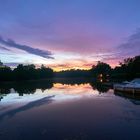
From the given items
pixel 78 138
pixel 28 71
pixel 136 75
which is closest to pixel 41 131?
pixel 78 138

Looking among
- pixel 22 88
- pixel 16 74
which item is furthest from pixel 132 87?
pixel 16 74

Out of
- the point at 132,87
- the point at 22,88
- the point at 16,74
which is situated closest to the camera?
the point at 132,87

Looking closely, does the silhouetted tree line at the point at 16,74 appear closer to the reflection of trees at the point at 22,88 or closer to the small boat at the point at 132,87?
the reflection of trees at the point at 22,88

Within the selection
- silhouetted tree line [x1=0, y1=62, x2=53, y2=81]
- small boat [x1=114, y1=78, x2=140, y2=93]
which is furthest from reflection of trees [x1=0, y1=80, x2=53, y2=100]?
silhouetted tree line [x1=0, y1=62, x2=53, y2=81]

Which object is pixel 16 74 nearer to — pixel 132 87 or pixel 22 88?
pixel 22 88

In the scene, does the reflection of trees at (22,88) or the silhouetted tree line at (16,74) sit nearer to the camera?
the reflection of trees at (22,88)

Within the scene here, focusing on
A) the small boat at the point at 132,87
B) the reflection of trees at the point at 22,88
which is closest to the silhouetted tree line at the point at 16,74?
the reflection of trees at the point at 22,88

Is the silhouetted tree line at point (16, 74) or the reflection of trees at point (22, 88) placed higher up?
the silhouetted tree line at point (16, 74)

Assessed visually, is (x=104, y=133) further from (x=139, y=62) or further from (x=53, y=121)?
(x=139, y=62)

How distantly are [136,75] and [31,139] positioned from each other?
205 feet

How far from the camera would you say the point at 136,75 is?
232 feet

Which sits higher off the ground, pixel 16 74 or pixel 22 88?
pixel 16 74

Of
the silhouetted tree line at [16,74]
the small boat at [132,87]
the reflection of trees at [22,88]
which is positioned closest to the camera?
the small boat at [132,87]

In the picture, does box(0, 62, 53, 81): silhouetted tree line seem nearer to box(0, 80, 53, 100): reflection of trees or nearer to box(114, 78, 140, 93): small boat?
box(0, 80, 53, 100): reflection of trees
